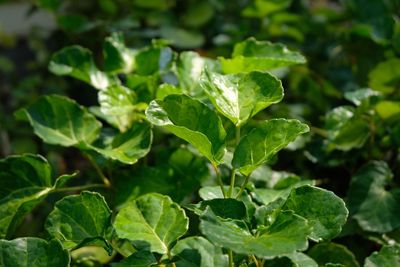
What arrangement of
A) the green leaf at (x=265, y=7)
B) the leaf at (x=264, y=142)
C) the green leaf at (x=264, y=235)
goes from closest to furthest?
the green leaf at (x=264, y=235), the leaf at (x=264, y=142), the green leaf at (x=265, y=7)

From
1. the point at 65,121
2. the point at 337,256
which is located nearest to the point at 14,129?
the point at 65,121

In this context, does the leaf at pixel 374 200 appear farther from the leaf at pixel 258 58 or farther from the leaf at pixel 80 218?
the leaf at pixel 80 218

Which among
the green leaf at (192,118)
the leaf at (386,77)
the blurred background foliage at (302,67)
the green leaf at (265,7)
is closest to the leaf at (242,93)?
the green leaf at (192,118)

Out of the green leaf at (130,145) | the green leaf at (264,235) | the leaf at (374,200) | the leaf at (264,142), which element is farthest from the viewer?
the leaf at (374,200)

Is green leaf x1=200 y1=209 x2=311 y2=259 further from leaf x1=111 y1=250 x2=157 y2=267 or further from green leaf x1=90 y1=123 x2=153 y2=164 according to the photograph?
green leaf x1=90 y1=123 x2=153 y2=164

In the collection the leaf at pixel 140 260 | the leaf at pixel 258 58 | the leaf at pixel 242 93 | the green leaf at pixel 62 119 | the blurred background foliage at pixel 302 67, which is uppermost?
the leaf at pixel 242 93

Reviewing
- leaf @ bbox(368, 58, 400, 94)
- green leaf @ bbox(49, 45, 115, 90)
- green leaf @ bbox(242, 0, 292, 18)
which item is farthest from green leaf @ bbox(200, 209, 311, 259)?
green leaf @ bbox(242, 0, 292, 18)

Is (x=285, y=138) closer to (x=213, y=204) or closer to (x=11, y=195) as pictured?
(x=213, y=204)

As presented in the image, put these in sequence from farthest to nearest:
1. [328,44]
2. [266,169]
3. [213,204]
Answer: [328,44]
[266,169]
[213,204]
